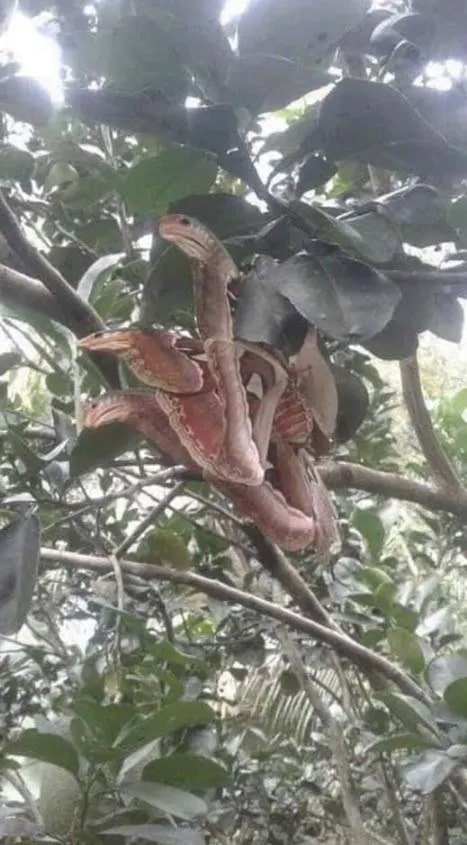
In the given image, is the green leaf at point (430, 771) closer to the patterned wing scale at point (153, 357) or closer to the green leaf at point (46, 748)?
the green leaf at point (46, 748)

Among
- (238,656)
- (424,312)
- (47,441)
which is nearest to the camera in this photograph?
(424,312)

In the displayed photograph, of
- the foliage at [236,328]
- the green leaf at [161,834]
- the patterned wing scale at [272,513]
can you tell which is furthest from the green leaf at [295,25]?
the green leaf at [161,834]

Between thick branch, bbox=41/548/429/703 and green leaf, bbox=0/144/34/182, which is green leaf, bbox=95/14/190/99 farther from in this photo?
thick branch, bbox=41/548/429/703

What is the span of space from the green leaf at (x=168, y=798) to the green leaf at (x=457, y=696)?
8.2 inches

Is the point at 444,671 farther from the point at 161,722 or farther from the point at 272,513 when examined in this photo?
the point at 272,513

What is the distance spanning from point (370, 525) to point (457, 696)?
45 cm

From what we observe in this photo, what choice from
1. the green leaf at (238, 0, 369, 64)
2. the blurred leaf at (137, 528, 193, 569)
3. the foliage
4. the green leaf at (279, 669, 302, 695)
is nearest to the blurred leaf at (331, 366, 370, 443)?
the foliage

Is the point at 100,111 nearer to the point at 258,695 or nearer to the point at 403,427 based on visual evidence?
the point at 258,695

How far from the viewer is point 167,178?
0.52 m

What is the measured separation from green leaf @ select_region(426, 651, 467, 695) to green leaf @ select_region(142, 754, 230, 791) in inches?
8.4

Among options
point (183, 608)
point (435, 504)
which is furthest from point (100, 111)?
point (183, 608)

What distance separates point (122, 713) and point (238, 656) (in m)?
0.66

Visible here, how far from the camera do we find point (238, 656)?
132 centimetres

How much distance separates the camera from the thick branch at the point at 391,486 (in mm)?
818
